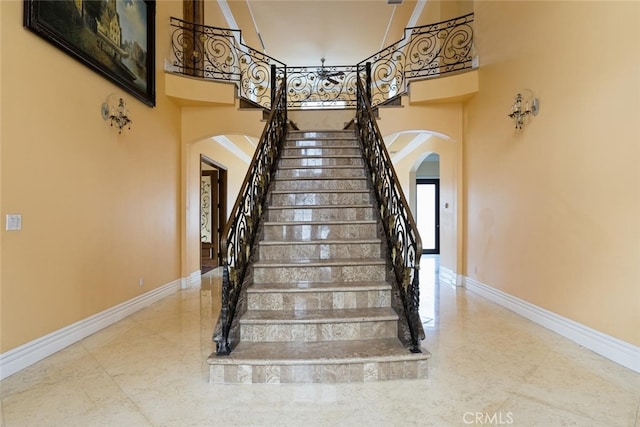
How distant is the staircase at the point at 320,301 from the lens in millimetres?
2330

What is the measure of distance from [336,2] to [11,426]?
7.82m

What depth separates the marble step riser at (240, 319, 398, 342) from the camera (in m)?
2.63

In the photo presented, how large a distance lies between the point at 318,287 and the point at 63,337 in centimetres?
233

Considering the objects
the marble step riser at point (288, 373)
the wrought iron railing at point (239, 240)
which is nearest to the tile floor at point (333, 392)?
the marble step riser at point (288, 373)

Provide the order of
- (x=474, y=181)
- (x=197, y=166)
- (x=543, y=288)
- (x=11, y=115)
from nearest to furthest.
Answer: (x=11, y=115), (x=543, y=288), (x=474, y=181), (x=197, y=166)

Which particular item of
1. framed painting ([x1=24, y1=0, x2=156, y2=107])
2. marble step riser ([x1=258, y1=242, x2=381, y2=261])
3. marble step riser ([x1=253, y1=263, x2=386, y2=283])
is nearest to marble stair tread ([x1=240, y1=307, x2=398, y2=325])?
marble step riser ([x1=253, y1=263, x2=386, y2=283])

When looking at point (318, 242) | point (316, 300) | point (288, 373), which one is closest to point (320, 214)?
point (318, 242)

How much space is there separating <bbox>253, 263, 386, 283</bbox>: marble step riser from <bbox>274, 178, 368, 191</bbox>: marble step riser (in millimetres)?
1523

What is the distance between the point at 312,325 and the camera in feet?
8.65

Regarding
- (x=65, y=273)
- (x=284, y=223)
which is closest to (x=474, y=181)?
(x=284, y=223)

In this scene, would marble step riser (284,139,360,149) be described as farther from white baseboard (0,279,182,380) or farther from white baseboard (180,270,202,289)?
white baseboard (0,279,182,380)

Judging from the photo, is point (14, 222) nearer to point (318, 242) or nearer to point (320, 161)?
point (318, 242)

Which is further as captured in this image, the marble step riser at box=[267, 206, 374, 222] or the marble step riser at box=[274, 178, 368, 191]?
the marble step riser at box=[274, 178, 368, 191]

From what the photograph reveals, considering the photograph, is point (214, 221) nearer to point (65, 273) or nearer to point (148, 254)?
point (148, 254)
